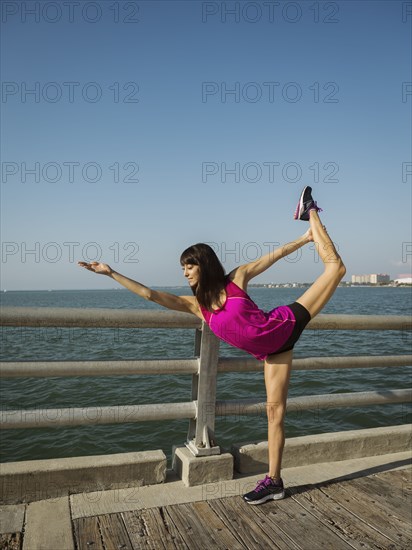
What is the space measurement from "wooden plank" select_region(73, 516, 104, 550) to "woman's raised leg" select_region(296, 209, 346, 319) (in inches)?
74.6

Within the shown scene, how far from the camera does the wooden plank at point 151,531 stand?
2.59 meters

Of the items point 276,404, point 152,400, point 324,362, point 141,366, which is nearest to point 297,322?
point 276,404

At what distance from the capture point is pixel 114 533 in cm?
269

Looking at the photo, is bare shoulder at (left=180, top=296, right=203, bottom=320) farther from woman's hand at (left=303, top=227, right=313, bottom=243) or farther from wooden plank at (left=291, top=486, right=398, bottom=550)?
wooden plank at (left=291, top=486, right=398, bottom=550)

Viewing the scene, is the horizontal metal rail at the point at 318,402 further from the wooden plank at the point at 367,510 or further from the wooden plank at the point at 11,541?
the wooden plank at the point at 11,541

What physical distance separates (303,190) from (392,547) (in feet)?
7.92

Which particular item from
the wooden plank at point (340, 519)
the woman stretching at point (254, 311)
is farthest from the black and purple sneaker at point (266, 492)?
the wooden plank at point (340, 519)

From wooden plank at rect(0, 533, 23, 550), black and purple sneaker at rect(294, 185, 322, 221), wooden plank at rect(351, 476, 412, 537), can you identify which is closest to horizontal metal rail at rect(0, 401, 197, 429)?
wooden plank at rect(0, 533, 23, 550)

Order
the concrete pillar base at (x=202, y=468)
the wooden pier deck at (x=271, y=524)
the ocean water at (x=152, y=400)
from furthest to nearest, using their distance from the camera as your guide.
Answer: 1. the ocean water at (x=152, y=400)
2. the concrete pillar base at (x=202, y=468)
3. the wooden pier deck at (x=271, y=524)

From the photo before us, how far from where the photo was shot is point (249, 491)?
3.29 meters

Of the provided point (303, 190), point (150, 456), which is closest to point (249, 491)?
point (150, 456)

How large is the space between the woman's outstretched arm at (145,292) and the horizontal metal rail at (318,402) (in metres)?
0.87

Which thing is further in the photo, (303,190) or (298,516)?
(303,190)

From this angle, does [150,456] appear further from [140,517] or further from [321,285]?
[321,285]
